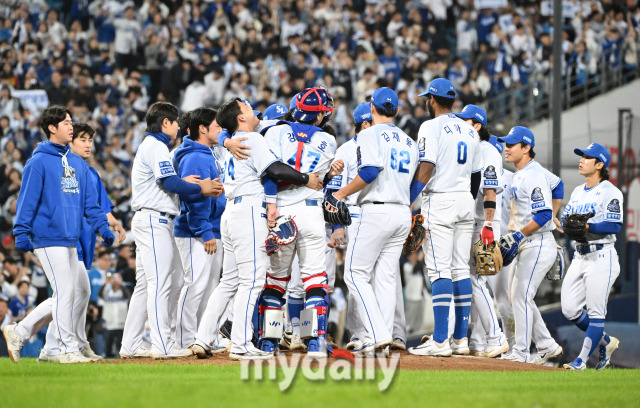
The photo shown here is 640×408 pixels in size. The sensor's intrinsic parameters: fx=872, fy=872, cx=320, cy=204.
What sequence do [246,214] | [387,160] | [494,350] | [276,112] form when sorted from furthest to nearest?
[276,112]
[494,350]
[387,160]
[246,214]

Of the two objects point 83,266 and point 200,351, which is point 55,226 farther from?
point 200,351

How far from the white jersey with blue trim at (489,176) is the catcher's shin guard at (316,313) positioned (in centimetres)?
231

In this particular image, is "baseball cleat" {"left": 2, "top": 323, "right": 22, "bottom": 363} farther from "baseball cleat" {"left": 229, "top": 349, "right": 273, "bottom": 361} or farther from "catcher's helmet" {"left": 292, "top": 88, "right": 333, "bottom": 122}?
"catcher's helmet" {"left": 292, "top": 88, "right": 333, "bottom": 122}

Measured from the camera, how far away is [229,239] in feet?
26.0

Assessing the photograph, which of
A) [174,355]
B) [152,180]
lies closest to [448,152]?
[152,180]

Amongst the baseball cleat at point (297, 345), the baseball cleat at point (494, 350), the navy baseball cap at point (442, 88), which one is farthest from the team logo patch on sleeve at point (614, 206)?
the baseball cleat at point (297, 345)

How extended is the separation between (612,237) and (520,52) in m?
11.8

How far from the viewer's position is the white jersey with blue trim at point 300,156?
25.3ft

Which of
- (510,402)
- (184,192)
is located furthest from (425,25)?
Result: (510,402)

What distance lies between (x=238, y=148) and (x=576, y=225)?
3756 mm

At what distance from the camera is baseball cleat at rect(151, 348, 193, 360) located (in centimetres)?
811

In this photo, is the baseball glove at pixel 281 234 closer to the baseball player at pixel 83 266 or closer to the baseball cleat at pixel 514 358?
the baseball player at pixel 83 266

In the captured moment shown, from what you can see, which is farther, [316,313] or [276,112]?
[276,112]

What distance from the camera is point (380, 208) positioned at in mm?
8148
